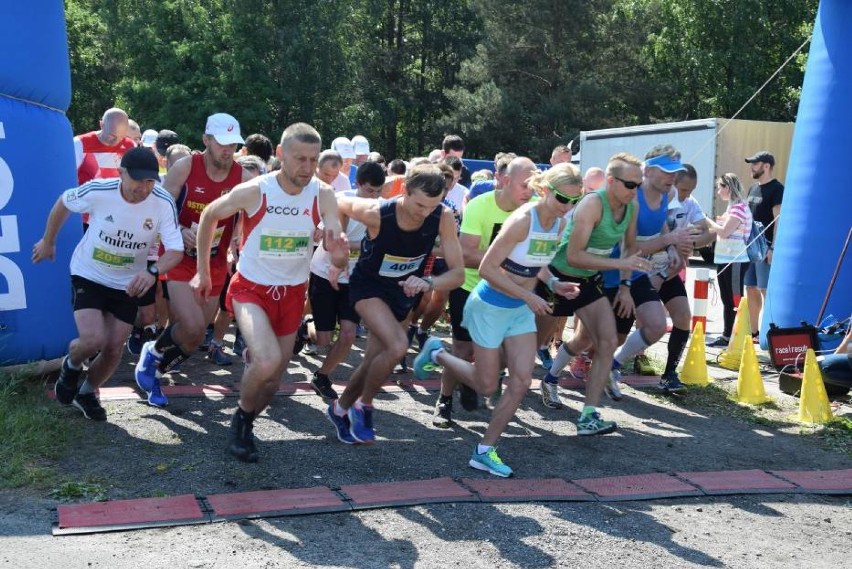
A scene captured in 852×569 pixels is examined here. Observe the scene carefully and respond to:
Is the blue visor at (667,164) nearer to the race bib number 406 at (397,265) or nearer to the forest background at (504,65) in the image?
the race bib number 406 at (397,265)

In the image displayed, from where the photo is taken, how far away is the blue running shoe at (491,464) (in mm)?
5797

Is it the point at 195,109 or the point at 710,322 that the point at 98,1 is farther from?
the point at 710,322

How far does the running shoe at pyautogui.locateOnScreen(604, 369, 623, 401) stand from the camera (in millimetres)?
8141

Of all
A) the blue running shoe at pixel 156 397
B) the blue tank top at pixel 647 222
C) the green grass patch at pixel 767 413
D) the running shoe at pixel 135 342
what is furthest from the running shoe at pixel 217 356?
the green grass patch at pixel 767 413

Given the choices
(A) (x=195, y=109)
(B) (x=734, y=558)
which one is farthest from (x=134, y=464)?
(A) (x=195, y=109)

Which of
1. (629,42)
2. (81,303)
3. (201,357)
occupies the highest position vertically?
(629,42)

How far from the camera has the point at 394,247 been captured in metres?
5.96

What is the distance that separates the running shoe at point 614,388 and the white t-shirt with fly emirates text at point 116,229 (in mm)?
3819

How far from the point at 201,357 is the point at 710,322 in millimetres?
7062

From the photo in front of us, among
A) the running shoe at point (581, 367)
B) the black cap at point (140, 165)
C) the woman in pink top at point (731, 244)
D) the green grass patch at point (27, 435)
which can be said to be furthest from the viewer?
the woman in pink top at point (731, 244)

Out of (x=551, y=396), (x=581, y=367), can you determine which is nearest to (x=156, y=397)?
(x=551, y=396)

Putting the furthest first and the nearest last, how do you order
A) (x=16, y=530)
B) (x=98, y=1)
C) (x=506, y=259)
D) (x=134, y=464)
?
(x=98, y=1)
(x=506, y=259)
(x=134, y=464)
(x=16, y=530)

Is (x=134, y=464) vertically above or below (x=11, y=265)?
below

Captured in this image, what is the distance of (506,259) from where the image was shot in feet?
20.0
